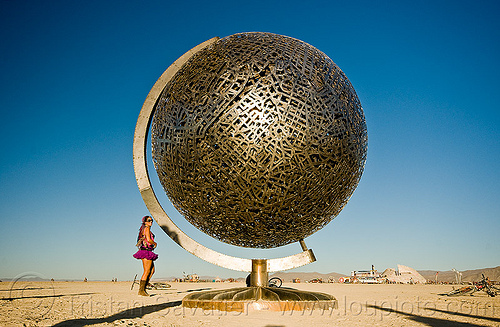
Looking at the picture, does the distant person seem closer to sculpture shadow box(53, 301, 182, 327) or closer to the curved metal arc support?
the curved metal arc support

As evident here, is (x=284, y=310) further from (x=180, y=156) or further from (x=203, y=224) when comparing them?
(x=180, y=156)

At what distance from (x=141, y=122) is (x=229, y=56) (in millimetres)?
1984

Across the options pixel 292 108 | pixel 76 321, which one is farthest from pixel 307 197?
pixel 76 321

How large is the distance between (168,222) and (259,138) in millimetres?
2238

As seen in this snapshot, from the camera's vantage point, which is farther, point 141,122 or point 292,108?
point 141,122

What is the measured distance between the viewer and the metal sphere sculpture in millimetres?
4379

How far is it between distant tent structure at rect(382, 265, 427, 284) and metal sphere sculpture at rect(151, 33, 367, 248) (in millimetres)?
28042

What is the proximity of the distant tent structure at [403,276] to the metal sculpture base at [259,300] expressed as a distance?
27.3 m

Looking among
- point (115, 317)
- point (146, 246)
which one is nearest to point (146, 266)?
point (146, 246)

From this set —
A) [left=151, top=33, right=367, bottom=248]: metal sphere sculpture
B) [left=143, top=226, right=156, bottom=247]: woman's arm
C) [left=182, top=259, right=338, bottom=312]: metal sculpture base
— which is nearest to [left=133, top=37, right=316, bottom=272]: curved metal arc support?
[left=182, top=259, right=338, bottom=312]: metal sculpture base

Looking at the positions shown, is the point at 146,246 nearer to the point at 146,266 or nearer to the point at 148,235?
the point at 148,235

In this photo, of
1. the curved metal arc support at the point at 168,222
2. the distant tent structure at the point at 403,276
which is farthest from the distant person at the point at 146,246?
the distant tent structure at the point at 403,276

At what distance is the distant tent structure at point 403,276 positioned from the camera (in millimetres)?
29991

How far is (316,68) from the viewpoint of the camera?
16.0ft
